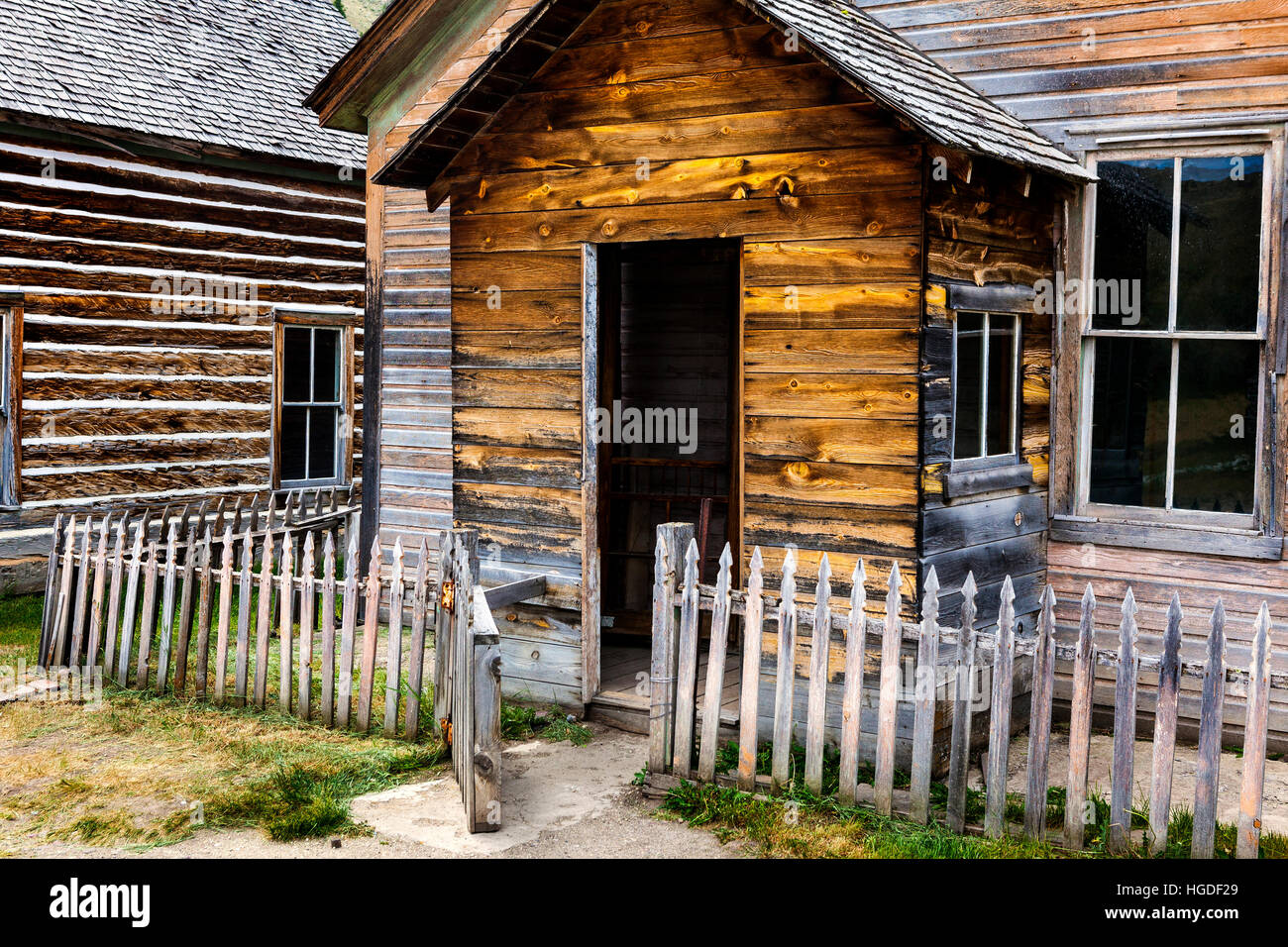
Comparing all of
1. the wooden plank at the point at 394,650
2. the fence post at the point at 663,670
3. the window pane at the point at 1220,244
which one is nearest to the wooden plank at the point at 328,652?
the wooden plank at the point at 394,650

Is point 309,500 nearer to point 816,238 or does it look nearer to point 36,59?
point 36,59

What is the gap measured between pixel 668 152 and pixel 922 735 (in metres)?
3.55

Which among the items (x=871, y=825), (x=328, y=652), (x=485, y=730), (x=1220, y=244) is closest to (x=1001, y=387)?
(x=1220, y=244)

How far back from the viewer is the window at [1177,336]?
23.4 ft

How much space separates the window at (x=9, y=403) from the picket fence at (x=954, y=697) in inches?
322

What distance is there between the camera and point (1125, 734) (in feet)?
16.6

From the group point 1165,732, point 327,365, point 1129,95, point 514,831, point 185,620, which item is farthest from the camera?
point 327,365

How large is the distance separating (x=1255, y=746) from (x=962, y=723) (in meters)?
1.18

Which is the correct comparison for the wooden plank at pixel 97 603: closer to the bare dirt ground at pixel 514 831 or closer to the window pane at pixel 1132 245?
the bare dirt ground at pixel 514 831

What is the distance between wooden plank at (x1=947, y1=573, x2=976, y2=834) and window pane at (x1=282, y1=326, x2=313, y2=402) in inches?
427

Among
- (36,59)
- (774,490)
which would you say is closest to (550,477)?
(774,490)

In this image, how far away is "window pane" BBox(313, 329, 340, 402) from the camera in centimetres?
1486

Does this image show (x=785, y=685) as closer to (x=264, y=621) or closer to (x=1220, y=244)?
(x=264, y=621)

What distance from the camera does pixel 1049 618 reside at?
5.22m
